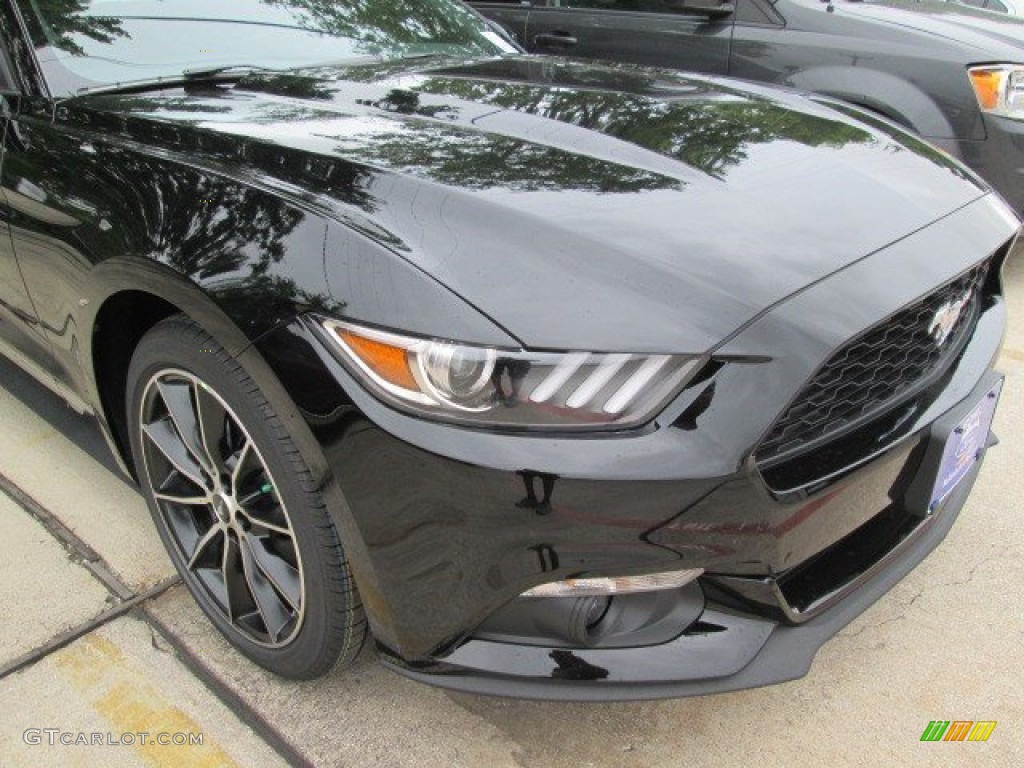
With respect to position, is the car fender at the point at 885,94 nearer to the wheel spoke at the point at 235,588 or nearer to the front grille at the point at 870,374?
the front grille at the point at 870,374

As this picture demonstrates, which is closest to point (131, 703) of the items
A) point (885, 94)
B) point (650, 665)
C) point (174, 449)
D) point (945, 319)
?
point (174, 449)

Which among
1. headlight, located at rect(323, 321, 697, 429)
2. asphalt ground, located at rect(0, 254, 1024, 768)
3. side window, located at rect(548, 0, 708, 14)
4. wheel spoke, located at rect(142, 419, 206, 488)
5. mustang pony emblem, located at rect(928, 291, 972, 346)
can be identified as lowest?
asphalt ground, located at rect(0, 254, 1024, 768)

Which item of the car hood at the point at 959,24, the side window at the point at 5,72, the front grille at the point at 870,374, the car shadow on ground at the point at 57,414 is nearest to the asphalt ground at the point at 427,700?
the car shadow on ground at the point at 57,414

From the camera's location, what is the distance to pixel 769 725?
5.89ft

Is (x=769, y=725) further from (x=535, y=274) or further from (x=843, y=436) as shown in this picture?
(x=535, y=274)

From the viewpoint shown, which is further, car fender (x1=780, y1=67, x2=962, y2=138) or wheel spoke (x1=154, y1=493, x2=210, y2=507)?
car fender (x1=780, y1=67, x2=962, y2=138)

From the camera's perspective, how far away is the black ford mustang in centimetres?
132

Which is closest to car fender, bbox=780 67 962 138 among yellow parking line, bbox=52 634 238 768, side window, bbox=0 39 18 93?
side window, bbox=0 39 18 93

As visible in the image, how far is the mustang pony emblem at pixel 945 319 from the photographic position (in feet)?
5.67

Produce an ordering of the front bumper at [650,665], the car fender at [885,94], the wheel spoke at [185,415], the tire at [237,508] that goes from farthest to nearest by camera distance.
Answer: the car fender at [885,94] → the wheel spoke at [185,415] → the tire at [237,508] → the front bumper at [650,665]

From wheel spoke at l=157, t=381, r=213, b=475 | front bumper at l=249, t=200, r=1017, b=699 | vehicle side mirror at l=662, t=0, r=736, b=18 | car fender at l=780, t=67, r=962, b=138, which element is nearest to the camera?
front bumper at l=249, t=200, r=1017, b=699

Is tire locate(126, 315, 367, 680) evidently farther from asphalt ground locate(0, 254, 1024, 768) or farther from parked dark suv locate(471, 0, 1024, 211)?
parked dark suv locate(471, 0, 1024, 211)

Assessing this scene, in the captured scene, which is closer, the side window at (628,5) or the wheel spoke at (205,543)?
the wheel spoke at (205,543)

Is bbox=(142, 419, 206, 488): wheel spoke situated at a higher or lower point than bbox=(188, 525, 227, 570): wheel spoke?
higher
